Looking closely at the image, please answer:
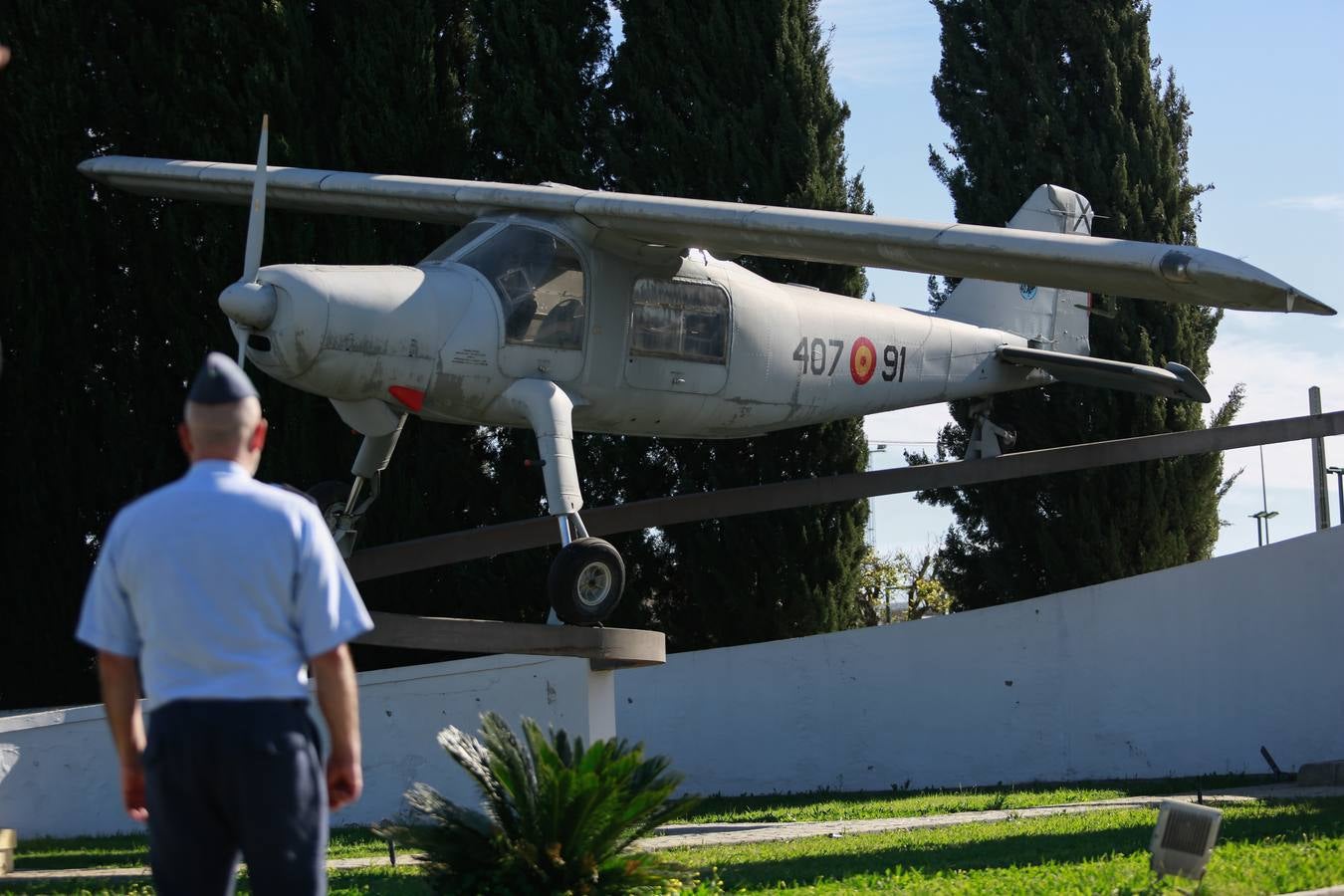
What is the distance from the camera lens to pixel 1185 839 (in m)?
7.48

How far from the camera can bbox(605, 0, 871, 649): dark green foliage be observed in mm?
19469

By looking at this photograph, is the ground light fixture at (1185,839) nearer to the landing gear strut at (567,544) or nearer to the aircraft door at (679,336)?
the landing gear strut at (567,544)

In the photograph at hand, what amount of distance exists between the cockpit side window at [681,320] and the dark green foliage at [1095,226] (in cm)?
873

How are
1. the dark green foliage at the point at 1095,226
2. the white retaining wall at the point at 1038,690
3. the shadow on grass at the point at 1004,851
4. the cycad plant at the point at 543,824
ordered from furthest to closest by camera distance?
the dark green foliage at the point at 1095,226 → the white retaining wall at the point at 1038,690 → the shadow on grass at the point at 1004,851 → the cycad plant at the point at 543,824

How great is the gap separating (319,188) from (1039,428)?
1147 cm

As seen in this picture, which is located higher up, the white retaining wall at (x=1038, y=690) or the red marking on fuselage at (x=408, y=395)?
the red marking on fuselage at (x=408, y=395)

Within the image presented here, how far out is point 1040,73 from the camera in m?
21.5

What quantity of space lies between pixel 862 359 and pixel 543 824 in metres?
9.03

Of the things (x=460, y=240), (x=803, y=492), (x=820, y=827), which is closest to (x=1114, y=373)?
(x=803, y=492)

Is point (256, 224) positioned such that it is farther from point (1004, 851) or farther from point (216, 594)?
point (216, 594)

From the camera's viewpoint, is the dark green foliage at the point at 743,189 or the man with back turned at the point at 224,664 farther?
the dark green foliage at the point at 743,189

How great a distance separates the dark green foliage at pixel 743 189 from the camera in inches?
766

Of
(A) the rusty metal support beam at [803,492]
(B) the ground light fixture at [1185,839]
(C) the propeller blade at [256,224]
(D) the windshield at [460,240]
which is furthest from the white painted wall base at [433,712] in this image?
(B) the ground light fixture at [1185,839]

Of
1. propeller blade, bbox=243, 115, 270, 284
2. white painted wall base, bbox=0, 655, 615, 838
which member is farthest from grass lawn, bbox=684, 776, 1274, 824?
propeller blade, bbox=243, 115, 270, 284
